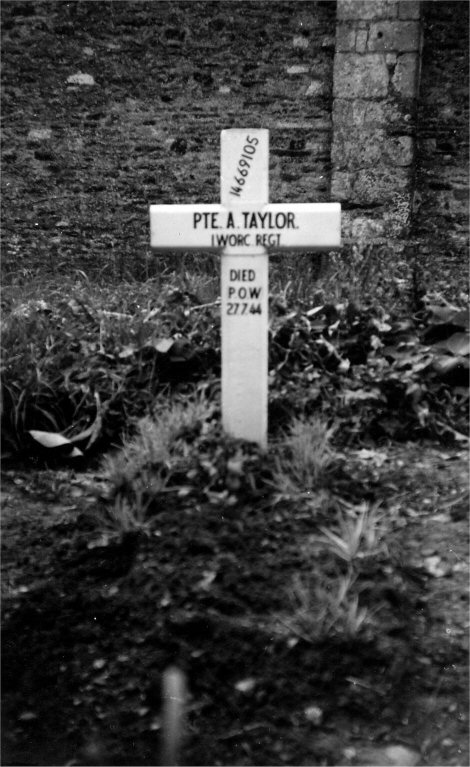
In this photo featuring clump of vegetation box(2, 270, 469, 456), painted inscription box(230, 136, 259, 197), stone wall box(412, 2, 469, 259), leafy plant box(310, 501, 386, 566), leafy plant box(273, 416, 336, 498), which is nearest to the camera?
leafy plant box(310, 501, 386, 566)

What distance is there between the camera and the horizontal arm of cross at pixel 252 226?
10.2ft

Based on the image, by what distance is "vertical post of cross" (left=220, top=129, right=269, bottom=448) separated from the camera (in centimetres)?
309

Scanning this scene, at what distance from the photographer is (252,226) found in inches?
123

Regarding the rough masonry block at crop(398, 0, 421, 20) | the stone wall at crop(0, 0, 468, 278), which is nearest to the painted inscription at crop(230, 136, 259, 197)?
the stone wall at crop(0, 0, 468, 278)

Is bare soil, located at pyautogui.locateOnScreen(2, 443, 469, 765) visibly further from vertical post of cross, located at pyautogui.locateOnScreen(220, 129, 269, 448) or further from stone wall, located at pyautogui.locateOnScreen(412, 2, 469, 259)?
stone wall, located at pyautogui.locateOnScreen(412, 2, 469, 259)

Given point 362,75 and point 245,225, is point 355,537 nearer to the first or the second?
point 245,225

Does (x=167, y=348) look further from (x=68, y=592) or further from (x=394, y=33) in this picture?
(x=394, y=33)

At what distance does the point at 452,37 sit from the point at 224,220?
516 centimetres

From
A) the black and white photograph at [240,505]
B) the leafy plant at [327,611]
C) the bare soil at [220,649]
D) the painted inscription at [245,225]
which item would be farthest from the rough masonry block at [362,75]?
the leafy plant at [327,611]

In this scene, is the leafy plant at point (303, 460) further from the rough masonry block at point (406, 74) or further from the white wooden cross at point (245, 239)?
the rough masonry block at point (406, 74)

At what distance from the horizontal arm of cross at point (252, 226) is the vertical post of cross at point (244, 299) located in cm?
2

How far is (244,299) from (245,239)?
0.22 metres

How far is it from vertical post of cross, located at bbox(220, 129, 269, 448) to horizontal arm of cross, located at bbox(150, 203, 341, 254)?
0.02 m

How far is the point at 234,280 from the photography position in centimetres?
315
